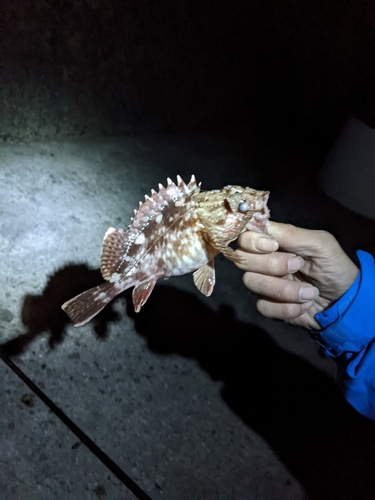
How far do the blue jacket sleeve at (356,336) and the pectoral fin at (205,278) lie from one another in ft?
2.20

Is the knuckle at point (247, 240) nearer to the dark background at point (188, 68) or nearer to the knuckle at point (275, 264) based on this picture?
the knuckle at point (275, 264)

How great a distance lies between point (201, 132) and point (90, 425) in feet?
13.4

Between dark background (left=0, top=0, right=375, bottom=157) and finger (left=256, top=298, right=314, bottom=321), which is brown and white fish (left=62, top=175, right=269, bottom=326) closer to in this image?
finger (left=256, top=298, right=314, bottom=321)

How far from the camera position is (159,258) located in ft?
4.78

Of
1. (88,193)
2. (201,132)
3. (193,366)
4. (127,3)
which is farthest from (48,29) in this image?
(193,366)

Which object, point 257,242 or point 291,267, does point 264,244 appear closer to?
point 257,242

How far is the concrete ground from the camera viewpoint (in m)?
2.12

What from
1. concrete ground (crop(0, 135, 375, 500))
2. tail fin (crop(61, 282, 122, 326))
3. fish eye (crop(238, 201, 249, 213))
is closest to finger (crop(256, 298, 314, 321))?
fish eye (crop(238, 201, 249, 213))

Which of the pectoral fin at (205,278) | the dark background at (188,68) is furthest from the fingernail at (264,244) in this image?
the dark background at (188,68)

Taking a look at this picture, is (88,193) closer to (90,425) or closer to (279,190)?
(90,425)

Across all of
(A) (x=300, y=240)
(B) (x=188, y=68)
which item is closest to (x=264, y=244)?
(A) (x=300, y=240)

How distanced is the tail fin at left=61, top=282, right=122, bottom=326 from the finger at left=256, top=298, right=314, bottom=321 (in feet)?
2.68

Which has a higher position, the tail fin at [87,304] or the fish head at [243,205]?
the fish head at [243,205]

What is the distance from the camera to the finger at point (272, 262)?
150 centimetres
